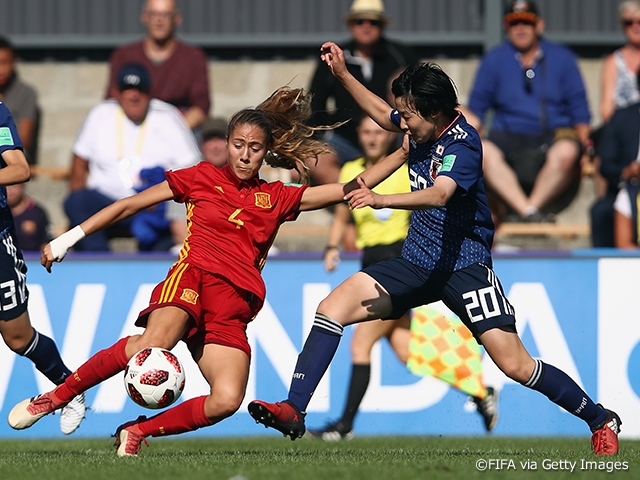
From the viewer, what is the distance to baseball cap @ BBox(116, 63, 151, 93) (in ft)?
34.7

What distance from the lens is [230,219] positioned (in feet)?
20.6

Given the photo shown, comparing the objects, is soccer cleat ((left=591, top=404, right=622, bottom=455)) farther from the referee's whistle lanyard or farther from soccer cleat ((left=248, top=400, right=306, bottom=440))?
the referee's whistle lanyard

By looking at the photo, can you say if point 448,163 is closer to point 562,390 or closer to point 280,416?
point 562,390

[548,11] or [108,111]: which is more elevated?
[548,11]

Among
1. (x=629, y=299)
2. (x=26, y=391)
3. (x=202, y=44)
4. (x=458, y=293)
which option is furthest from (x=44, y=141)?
(x=458, y=293)

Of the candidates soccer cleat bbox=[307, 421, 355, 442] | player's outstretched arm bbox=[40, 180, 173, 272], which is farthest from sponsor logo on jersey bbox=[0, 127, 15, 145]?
soccer cleat bbox=[307, 421, 355, 442]

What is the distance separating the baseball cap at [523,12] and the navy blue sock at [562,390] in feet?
18.0

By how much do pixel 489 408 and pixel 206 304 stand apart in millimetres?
3258

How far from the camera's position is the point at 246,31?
13289mm

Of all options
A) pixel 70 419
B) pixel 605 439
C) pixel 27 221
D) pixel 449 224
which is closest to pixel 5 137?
pixel 70 419

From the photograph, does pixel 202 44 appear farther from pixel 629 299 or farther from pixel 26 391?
pixel 629 299

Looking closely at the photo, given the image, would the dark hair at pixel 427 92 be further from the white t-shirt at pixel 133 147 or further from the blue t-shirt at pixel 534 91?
the blue t-shirt at pixel 534 91

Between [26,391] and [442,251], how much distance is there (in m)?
4.19

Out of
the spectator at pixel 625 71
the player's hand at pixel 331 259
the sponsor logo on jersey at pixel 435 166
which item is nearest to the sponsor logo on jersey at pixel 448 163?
the sponsor logo on jersey at pixel 435 166
